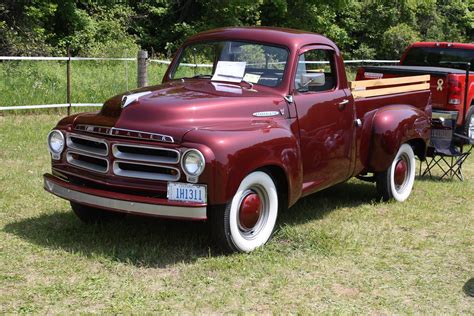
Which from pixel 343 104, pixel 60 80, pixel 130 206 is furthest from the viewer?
pixel 60 80

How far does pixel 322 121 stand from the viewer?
5.61m

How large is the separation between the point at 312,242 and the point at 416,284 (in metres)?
1.03

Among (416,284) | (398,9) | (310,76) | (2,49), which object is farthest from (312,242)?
(398,9)

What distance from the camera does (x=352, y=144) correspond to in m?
6.07

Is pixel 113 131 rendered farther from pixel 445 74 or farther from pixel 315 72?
pixel 445 74

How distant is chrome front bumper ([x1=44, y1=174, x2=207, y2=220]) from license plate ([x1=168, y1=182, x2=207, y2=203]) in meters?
0.05

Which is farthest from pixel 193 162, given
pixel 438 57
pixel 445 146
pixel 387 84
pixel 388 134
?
pixel 438 57

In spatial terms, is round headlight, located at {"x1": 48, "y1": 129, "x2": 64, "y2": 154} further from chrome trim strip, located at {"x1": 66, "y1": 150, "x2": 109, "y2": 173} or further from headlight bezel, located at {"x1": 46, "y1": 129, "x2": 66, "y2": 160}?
chrome trim strip, located at {"x1": 66, "y1": 150, "x2": 109, "y2": 173}

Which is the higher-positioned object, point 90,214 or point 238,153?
point 238,153

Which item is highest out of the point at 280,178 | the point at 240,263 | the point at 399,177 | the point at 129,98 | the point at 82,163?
the point at 129,98

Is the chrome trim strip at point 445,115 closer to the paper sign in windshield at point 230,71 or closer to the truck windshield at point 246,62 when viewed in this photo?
the truck windshield at point 246,62

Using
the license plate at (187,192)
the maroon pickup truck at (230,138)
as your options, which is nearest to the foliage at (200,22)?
the maroon pickup truck at (230,138)

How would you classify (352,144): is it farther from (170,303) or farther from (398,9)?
(398,9)

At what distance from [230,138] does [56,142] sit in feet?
5.24
